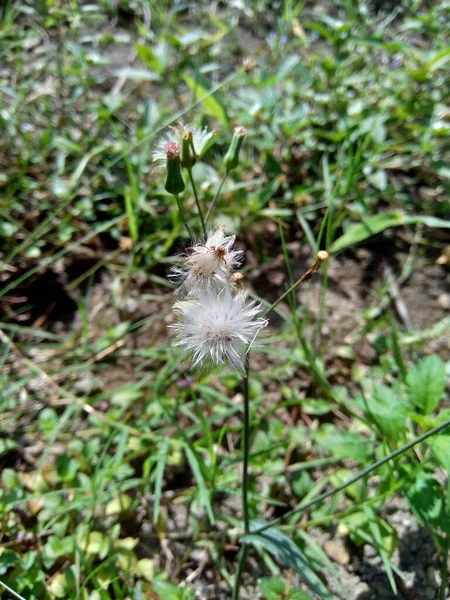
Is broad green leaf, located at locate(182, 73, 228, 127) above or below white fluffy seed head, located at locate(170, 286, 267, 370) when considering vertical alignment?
above

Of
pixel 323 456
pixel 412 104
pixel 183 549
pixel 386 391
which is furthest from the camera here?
pixel 412 104

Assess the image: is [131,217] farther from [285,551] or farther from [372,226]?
[285,551]

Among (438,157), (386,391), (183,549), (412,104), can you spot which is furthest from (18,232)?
(438,157)

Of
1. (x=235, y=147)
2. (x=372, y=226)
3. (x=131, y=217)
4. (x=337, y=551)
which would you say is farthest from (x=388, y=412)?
(x=131, y=217)

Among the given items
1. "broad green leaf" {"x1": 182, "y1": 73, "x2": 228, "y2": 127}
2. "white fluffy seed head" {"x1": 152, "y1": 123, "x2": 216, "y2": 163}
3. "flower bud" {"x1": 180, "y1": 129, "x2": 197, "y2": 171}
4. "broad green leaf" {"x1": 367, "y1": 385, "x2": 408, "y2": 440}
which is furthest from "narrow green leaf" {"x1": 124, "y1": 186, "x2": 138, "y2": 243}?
"broad green leaf" {"x1": 367, "y1": 385, "x2": 408, "y2": 440}

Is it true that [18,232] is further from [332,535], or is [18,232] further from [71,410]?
[332,535]

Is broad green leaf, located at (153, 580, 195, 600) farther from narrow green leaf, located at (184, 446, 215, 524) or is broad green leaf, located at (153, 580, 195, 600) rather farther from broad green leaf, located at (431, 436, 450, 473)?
A: broad green leaf, located at (431, 436, 450, 473)
